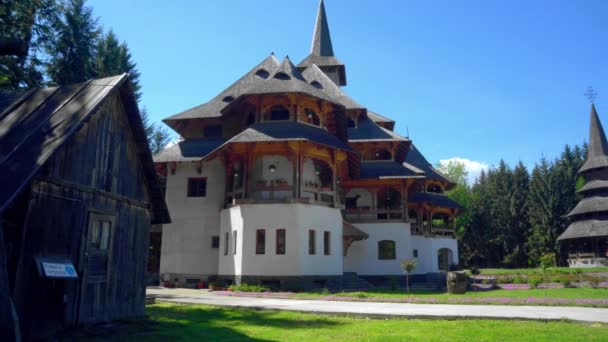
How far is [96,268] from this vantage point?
10.9 m

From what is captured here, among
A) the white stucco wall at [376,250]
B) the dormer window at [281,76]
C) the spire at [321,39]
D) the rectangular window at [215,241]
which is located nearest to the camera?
the dormer window at [281,76]

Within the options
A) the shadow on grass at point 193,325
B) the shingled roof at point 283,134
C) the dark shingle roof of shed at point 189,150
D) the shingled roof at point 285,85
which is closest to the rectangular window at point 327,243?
the shingled roof at point 283,134

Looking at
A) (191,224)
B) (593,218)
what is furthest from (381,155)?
(593,218)

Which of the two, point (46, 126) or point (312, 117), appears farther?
point (312, 117)

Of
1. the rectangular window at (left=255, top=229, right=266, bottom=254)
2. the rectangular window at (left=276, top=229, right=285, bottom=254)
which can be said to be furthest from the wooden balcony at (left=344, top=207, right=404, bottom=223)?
the rectangular window at (left=255, top=229, right=266, bottom=254)

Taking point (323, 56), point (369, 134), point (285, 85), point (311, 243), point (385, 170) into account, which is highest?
point (323, 56)

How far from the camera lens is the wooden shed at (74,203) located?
868 cm

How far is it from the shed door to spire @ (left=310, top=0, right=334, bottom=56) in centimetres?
3978

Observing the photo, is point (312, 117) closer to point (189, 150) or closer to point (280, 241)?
point (280, 241)

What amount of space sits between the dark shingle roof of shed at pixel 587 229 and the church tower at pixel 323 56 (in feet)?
92.3

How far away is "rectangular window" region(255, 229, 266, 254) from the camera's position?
2388 cm

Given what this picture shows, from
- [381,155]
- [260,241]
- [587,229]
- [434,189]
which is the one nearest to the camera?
[260,241]

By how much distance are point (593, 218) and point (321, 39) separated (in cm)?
3403

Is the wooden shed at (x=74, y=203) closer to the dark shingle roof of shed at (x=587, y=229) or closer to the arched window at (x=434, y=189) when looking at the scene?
the arched window at (x=434, y=189)
